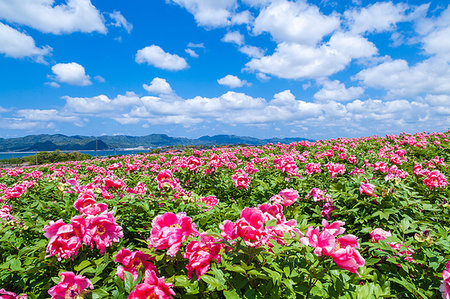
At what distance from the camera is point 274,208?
1.95 m

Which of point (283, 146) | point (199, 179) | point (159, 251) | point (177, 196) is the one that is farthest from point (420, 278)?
point (283, 146)

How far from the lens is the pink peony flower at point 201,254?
1.39 m

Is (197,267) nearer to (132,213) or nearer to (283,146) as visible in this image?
(132,213)

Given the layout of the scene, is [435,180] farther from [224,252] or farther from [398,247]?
[224,252]

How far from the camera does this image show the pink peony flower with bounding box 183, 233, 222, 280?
1.39 metres

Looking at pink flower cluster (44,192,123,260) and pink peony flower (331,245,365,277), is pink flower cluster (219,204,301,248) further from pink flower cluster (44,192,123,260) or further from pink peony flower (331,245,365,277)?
pink flower cluster (44,192,123,260)

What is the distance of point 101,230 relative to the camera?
1730 mm

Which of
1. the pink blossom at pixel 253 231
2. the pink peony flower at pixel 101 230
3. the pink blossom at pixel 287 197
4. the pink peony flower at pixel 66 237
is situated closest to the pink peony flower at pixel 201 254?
the pink blossom at pixel 253 231

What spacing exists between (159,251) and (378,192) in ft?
8.88

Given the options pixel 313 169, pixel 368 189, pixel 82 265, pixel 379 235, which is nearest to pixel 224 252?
pixel 82 265

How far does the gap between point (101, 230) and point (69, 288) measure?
0.42 metres

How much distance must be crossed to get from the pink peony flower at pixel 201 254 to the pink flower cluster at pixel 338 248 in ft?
1.93

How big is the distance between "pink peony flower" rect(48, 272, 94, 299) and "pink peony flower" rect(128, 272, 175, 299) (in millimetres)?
385

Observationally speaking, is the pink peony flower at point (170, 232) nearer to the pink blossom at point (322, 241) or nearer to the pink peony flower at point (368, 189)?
the pink blossom at point (322, 241)
